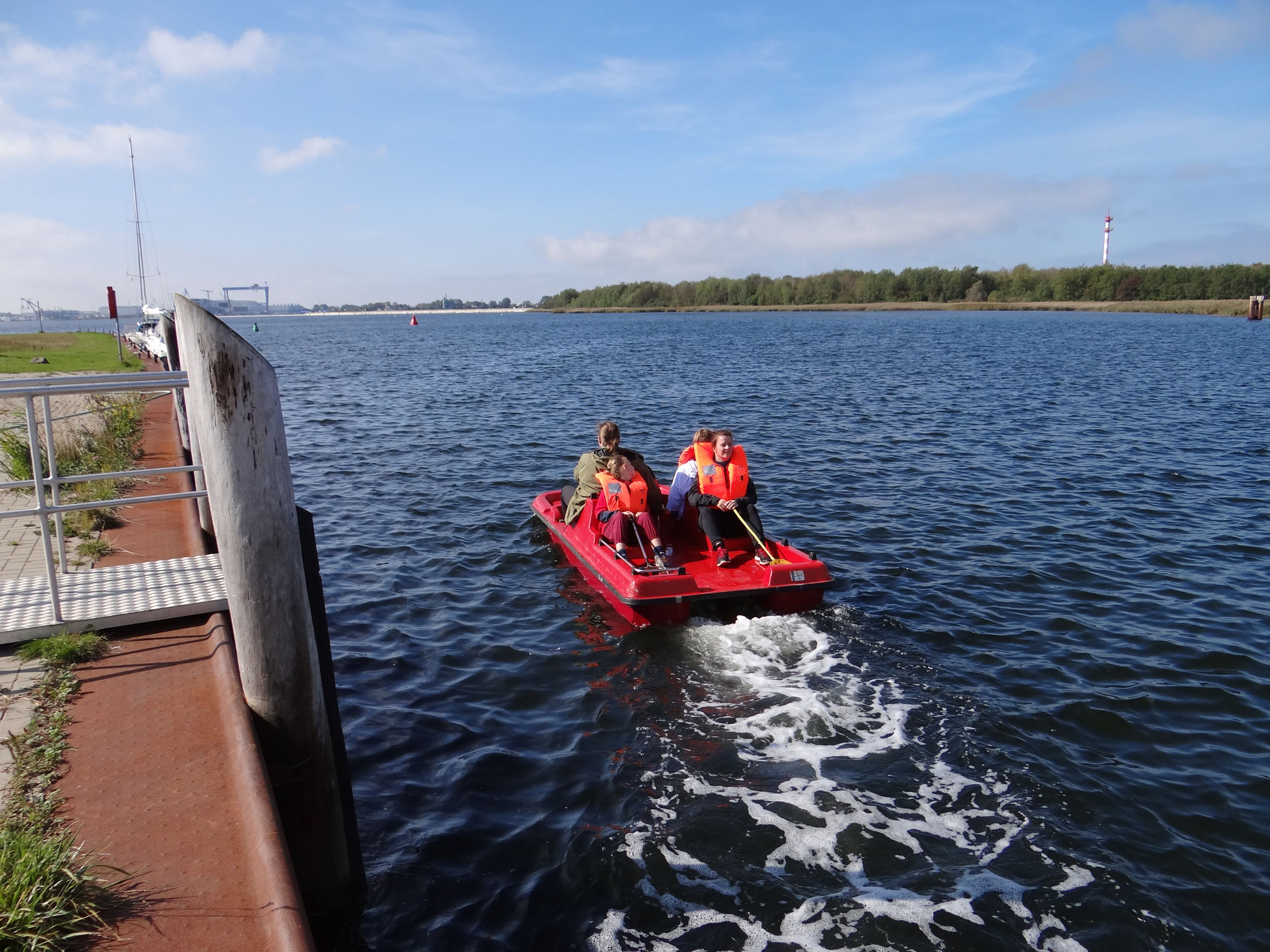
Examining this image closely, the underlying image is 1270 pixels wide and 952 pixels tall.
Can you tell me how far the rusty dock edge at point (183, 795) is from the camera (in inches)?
120

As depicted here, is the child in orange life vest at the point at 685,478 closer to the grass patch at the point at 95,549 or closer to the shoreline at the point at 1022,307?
the grass patch at the point at 95,549

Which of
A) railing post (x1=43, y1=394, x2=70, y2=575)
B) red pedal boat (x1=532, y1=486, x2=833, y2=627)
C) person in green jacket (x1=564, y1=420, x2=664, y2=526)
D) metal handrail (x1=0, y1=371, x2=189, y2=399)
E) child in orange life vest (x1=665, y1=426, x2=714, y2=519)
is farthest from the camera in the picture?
person in green jacket (x1=564, y1=420, x2=664, y2=526)

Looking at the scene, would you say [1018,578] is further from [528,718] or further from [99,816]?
[99,816]

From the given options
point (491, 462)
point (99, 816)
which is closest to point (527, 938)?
point (99, 816)

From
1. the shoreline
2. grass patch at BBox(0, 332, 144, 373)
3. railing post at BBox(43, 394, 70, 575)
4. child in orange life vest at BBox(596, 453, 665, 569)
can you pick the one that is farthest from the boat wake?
the shoreline

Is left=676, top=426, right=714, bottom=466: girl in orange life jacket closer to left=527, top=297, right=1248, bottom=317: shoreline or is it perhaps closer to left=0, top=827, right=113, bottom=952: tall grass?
left=0, top=827, right=113, bottom=952: tall grass

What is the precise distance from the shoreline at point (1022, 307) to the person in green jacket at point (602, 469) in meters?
89.5

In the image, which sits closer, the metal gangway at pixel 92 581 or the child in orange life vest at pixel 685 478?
the metal gangway at pixel 92 581

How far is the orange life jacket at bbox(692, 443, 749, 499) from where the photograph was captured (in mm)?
9234

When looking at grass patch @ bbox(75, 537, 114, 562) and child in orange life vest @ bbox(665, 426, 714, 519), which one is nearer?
grass patch @ bbox(75, 537, 114, 562)

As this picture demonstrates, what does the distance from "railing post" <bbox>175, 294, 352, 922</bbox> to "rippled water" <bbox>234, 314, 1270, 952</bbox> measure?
83 centimetres

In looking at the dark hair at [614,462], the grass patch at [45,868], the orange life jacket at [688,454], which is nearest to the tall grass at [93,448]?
the grass patch at [45,868]

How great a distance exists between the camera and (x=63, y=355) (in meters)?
27.0

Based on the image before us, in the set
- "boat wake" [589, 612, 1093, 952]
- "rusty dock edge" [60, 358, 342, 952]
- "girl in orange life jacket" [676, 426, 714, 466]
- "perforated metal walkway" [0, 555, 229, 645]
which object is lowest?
"boat wake" [589, 612, 1093, 952]
